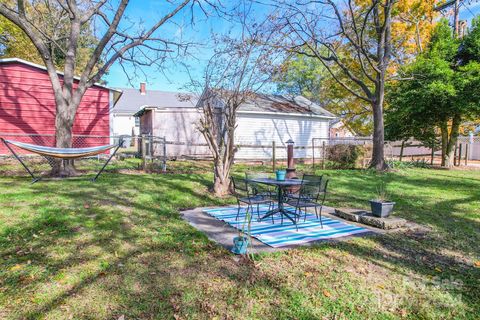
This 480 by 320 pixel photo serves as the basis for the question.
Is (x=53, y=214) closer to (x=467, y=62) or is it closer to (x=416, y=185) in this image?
(x=416, y=185)

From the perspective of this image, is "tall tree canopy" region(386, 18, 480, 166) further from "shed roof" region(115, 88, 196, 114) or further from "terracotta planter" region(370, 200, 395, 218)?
"shed roof" region(115, 88, 196, 114)

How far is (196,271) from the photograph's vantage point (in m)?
3.44

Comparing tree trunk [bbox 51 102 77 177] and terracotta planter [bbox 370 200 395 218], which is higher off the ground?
tree trunk [bbox 51 102 77 177]

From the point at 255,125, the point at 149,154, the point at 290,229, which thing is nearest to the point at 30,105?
the point at 149,154

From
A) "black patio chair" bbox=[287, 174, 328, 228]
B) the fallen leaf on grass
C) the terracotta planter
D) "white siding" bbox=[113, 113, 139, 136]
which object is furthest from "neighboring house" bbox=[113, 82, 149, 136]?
the fallen leaf on grass

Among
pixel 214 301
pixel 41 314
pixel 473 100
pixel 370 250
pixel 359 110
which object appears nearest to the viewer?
pixel 41 314

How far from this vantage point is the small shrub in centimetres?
1409

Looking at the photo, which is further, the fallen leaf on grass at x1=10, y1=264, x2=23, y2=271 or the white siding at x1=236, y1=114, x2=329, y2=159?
the white siding at x1=236, y1=114, x2=329, y2=159

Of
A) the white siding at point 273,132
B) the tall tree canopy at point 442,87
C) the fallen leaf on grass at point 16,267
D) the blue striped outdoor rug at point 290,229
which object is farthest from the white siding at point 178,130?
the fallen leaf on grass at point 16,267

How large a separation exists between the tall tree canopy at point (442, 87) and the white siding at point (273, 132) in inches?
168

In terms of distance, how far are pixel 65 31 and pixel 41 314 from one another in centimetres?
1521

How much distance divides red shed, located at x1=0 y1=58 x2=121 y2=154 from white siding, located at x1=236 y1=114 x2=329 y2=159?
7.39 meters

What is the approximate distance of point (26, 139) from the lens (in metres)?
12.0

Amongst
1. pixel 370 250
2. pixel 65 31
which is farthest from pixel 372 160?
pixel 65 31
